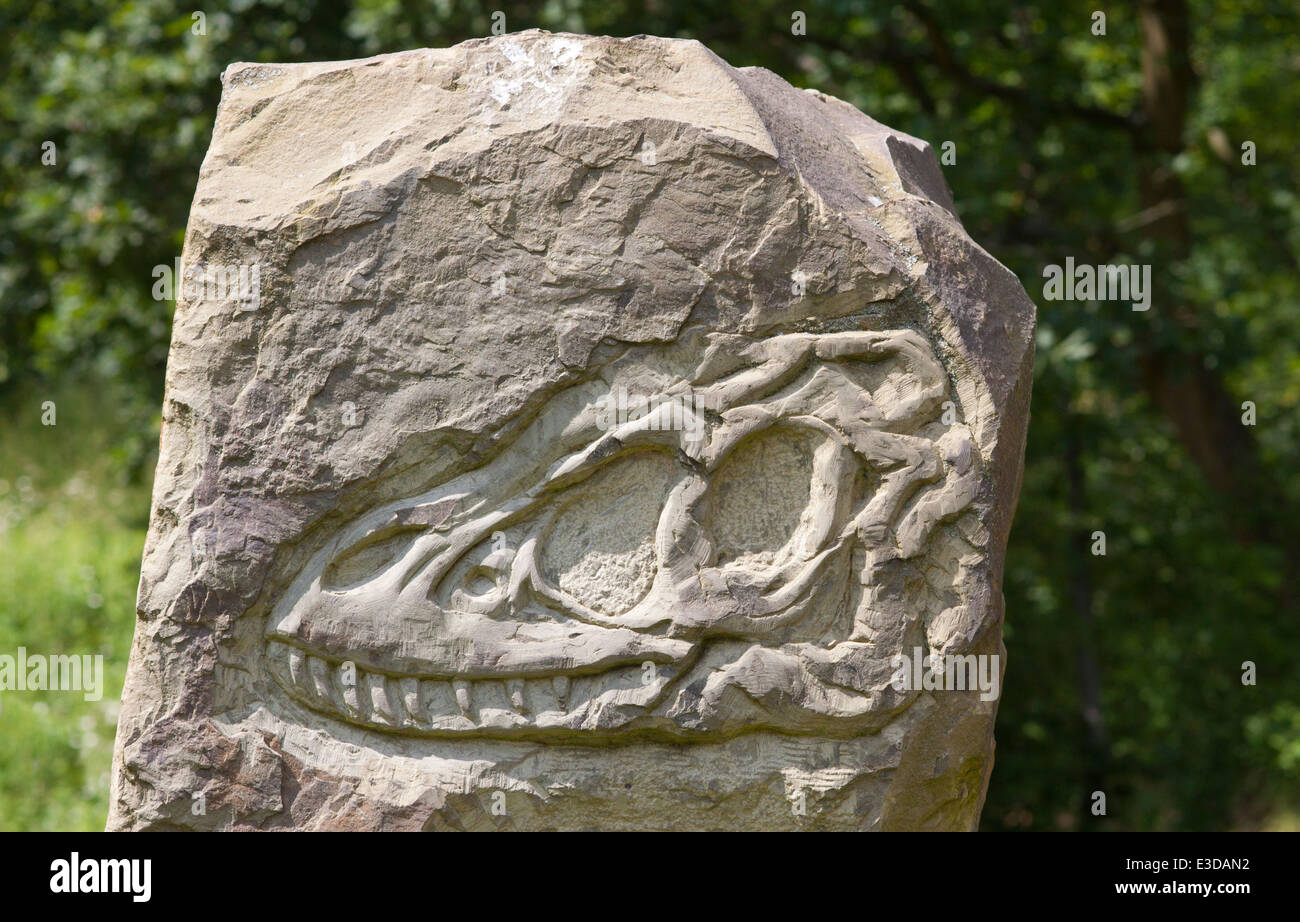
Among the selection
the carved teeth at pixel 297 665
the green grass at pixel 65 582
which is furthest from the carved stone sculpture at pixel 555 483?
the green grass at pixel 65 582

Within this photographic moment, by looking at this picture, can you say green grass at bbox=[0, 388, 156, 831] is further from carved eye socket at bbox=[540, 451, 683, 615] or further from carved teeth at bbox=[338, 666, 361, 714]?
carved eye socket at bbox=[540, 451, 683, 615]

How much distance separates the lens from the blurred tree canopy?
197 inches

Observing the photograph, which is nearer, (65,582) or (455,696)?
→ (455,696)

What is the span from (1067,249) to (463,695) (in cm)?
322

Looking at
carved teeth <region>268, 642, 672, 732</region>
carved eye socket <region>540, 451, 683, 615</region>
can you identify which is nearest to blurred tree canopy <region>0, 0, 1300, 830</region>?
carved eye socket <region>540, 451, 683, 615</region>

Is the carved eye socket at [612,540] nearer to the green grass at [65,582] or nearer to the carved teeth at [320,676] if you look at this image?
the carved teeth at [320,676]

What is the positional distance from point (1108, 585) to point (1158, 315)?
5.44 ft

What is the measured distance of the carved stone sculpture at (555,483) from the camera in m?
2.72

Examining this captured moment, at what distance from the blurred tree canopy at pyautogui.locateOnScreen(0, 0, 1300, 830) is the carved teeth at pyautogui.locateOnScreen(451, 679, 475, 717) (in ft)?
8.84

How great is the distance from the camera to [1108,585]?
618 centimetres

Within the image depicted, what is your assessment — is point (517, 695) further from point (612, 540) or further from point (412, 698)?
point (612, 540)

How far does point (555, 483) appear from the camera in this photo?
2.74 metres

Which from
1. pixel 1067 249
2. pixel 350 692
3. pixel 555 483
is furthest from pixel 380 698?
pixel 1067 249

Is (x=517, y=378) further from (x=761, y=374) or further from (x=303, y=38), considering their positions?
(x=303, y=38)
